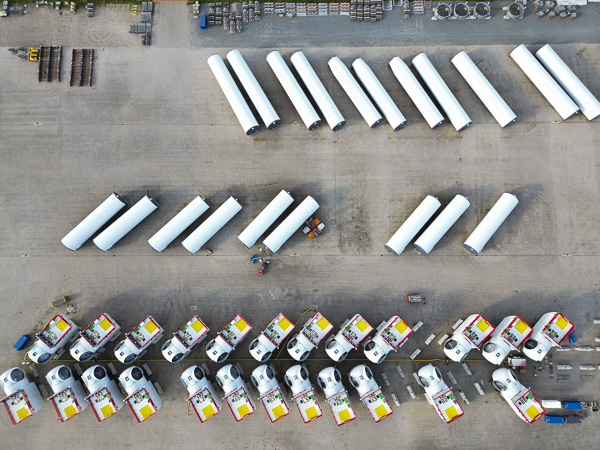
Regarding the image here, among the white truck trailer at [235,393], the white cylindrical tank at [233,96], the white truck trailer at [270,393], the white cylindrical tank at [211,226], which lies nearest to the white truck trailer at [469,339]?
the white truck trailer at [270,393]

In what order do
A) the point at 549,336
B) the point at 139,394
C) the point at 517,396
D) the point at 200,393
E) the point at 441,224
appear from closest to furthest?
the point at 517,396 < the point at 200,393 < the point at 139,394 < the point at 549,336 < the point at 441,224

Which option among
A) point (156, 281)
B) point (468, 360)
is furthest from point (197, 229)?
point (468, 360)

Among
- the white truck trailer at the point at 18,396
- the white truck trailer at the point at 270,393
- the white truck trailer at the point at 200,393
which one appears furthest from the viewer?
the white truck trailer at the point at 18,396

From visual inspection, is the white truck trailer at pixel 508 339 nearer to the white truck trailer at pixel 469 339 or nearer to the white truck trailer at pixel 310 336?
the white truck trailer at pixel 469 339

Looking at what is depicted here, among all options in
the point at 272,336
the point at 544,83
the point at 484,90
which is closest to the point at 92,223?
the point at 272,336

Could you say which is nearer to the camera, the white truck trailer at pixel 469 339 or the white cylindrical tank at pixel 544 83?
the white truck trailer at pixel 469 339

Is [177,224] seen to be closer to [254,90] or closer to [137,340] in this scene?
[137,340]
